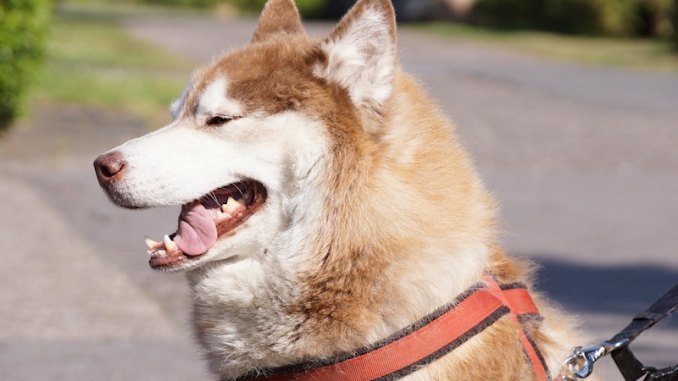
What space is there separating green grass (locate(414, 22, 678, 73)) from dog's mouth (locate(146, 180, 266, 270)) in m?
21.2

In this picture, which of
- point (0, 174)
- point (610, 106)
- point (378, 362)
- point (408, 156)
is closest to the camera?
point (378, 362)

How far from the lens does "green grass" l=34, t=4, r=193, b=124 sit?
1620 cm

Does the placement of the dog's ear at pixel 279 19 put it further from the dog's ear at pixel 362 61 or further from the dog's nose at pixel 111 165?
the dog's nose at pixel 111 165

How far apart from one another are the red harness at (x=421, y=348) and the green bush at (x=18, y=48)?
10.4 metres

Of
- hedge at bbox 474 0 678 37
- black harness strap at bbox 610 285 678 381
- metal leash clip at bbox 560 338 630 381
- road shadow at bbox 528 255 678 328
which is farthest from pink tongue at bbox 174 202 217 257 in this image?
hedge at bbox 474 0 678 37

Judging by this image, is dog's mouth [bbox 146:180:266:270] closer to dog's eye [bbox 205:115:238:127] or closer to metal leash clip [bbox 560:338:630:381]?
dog's eye [bbox 205:115:238:127]

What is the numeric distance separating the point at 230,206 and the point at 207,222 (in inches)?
3.7

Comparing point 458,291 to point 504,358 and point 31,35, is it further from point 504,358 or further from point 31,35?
point 31,35

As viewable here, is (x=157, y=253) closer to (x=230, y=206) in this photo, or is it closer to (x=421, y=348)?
(x=230, y=206)

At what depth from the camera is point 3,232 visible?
887 centimetres

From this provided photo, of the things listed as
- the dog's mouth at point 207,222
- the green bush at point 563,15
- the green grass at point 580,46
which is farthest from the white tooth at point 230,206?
the green bush at point 563,15

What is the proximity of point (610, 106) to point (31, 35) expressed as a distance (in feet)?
29.5

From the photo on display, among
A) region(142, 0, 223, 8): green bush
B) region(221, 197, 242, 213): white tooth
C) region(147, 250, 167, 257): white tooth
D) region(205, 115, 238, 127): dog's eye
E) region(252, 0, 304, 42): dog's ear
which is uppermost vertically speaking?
region(252, 0, 304, 42): dog's ear

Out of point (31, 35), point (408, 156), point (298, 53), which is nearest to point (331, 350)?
point (408, 156)
